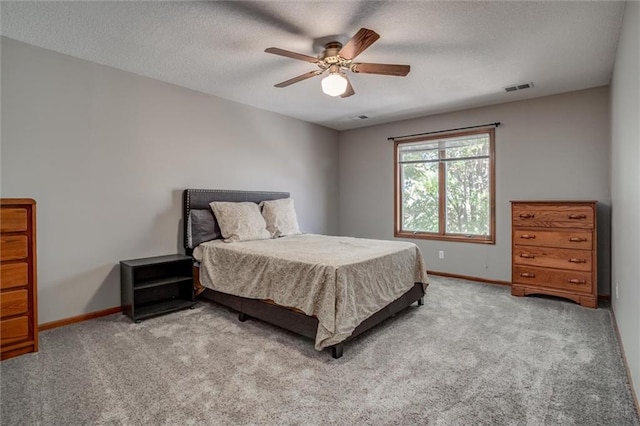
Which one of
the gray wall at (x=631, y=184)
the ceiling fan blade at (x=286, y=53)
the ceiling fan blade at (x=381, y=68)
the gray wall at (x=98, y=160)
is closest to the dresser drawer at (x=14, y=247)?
the gray wall at (x=98, y=160)

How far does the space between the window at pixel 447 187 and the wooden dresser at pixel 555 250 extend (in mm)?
656

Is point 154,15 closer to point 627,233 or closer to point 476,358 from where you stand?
point 476,358

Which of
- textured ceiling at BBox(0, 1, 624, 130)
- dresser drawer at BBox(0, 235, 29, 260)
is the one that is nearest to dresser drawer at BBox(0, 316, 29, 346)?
dresser drawer at BBox(0, 235, 29, 260)

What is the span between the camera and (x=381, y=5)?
2146 millimetres

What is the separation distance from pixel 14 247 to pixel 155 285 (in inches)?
43.4

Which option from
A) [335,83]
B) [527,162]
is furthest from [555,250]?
[335,83]

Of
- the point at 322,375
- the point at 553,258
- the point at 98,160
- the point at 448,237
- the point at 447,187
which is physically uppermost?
the point at 98,160

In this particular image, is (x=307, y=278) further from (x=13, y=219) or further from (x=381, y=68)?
(x=13, y=219)

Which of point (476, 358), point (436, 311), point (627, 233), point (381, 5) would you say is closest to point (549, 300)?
point (436, 311)

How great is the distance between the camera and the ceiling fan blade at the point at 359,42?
80.6 inches

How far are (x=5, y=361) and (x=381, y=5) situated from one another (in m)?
3.57

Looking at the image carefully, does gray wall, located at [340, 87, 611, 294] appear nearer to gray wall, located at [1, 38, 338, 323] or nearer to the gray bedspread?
the gray bedspread

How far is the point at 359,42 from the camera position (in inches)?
86.0

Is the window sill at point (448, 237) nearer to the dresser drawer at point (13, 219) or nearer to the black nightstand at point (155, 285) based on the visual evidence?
the black nightstand at point (155, 285)
